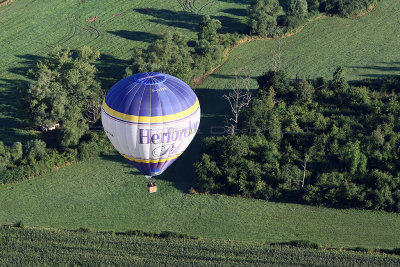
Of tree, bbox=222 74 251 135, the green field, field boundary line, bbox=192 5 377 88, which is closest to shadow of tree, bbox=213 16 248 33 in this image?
the green field

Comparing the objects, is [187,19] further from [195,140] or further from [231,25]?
[195,140]

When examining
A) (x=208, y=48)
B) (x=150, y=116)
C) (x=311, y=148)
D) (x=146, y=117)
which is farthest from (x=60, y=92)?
(x=311, y=148)

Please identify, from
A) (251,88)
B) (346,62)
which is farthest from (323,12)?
(251,88)

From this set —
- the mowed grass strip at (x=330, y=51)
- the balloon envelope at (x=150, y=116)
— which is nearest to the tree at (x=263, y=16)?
the mowed grass strip at (x=330, y=51)

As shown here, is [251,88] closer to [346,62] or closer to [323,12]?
Result: [346,62]

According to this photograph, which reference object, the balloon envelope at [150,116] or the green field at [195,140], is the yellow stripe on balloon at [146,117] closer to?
the balloon envelope at [150,116]

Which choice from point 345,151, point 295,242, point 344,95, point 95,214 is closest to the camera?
point 295,242
